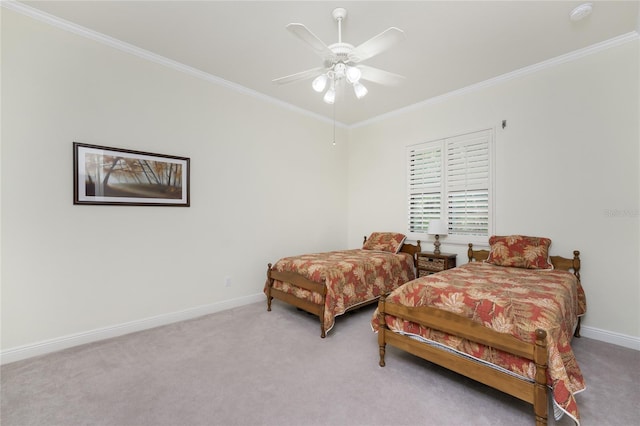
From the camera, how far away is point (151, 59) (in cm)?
309

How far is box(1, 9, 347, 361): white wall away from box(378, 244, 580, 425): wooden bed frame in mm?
2309

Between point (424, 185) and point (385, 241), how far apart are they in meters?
1.05

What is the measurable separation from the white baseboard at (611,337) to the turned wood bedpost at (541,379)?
6.69 ft

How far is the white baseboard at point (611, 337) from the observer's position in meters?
2.66

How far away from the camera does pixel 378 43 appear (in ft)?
6.53

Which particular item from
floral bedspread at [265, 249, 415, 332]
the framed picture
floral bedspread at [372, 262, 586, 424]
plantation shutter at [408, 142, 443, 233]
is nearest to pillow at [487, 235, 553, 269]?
floral bedspread at [372, 262, 586, 424]

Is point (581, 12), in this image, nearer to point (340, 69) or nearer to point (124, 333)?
point (340, 69)

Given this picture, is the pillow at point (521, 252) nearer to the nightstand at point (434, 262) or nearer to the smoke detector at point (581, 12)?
the nightstand at point (434, 262)

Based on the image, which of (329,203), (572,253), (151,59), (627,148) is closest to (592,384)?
(572,253)

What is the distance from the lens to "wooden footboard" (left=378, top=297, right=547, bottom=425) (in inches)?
62.0

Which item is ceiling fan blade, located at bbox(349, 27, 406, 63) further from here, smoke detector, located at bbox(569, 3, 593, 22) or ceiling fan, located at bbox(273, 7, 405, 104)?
smoke detector, located at bbox(569, 3, 593, 22)

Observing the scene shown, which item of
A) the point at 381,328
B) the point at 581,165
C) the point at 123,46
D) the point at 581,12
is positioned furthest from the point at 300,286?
the point at 581,12

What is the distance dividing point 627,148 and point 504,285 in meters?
2.00

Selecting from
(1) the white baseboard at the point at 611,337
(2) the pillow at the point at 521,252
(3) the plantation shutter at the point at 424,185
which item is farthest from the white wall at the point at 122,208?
(1) the white baseboard at the point at 611,337
